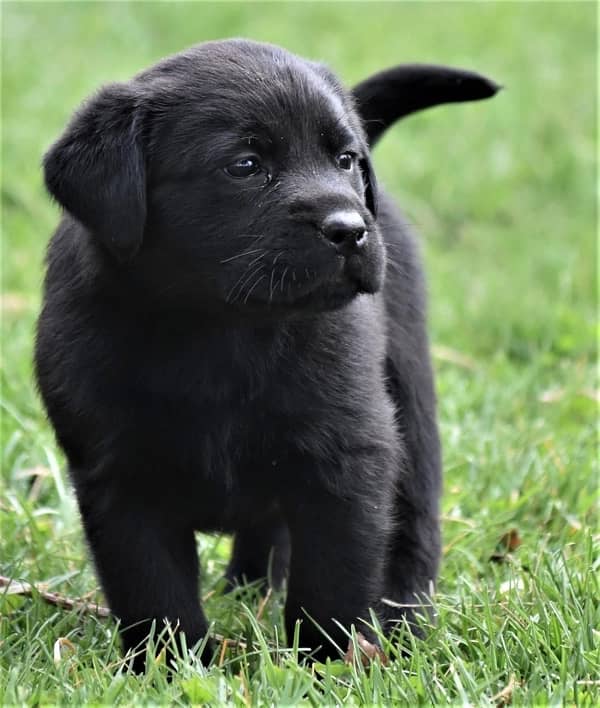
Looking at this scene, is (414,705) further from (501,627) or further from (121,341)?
(121,341)

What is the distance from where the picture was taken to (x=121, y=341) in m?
2.80

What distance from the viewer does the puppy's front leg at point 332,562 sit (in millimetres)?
2877

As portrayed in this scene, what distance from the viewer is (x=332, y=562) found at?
2893mm

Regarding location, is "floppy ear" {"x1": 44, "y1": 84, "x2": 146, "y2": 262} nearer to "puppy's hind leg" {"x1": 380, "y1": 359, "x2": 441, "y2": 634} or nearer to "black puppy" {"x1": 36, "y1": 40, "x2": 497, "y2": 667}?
"black puppy" {"x1": 36, "y1": 40, "x2": 497, "y2": 667}

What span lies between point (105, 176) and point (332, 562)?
102 cm

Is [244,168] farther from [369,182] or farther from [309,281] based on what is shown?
[369,182]

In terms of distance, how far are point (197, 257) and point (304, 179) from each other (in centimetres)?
29

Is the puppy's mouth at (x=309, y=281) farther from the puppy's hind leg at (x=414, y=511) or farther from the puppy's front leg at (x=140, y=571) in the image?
the puppy's hind leg at (x=414, y=511)

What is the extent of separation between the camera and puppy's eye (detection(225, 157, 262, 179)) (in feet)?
9.07

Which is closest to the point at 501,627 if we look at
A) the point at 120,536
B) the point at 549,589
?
the point at 549,589

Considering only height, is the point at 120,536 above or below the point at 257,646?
above

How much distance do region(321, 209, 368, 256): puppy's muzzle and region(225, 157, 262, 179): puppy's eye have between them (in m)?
0.23

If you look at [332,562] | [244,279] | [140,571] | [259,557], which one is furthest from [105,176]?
[259,557]

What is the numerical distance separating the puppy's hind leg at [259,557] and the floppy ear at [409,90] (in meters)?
1.19
